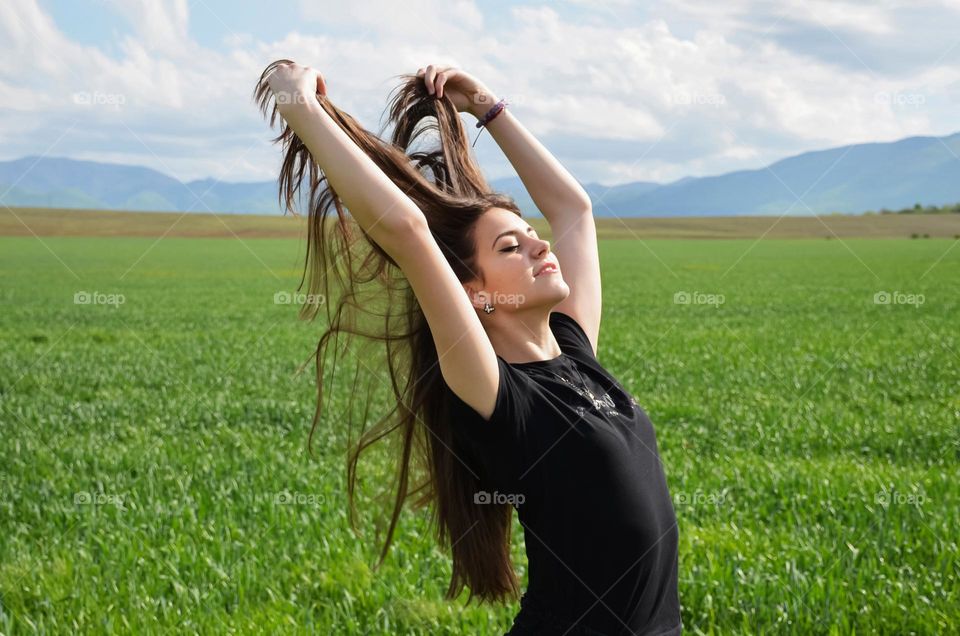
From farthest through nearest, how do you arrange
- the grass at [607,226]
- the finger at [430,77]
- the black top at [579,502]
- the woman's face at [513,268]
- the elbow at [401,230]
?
the grass at [607,226], the finger at [430,77], the woman's face at [513,268], the black top at [579,502], the elbow at [401,230]

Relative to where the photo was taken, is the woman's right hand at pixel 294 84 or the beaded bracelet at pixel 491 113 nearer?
the woman's right hand at pixel 294 84

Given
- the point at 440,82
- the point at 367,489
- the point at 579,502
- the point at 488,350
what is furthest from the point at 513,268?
the point at 367,489

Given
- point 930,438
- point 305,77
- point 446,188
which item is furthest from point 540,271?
point 930,438

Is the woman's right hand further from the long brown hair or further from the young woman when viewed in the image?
the long brown hair

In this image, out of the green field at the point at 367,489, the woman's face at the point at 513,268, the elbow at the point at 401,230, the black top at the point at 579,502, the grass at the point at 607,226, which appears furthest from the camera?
the grass at the point at 607,226

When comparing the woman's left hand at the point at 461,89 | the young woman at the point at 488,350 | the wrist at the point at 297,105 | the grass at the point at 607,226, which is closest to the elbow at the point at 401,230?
the young woman at the point at 488,350

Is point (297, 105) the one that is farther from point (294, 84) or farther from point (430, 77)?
point (430, 77)

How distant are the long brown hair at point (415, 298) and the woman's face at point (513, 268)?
0.07 meters

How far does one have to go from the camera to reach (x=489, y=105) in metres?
3.15

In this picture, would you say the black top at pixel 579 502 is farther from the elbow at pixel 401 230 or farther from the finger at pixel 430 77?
the finger at pixel 430 77

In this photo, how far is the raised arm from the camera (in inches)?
123

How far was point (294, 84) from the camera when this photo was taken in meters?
2.35

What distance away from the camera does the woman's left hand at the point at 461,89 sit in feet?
9.81

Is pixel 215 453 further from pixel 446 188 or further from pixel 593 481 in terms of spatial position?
pixel 593 481
